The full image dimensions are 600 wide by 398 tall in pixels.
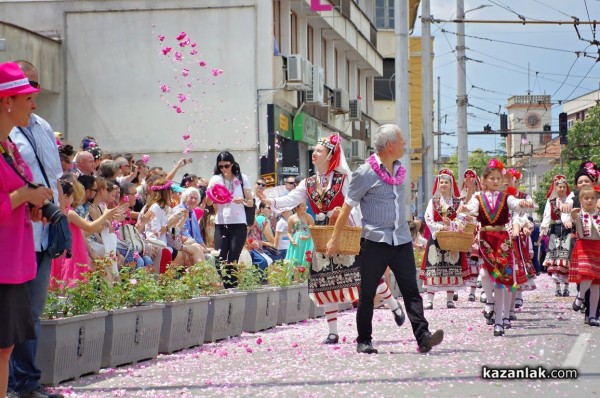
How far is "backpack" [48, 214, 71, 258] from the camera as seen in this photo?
790cm

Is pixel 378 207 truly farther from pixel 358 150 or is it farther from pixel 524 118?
pixel 524 118

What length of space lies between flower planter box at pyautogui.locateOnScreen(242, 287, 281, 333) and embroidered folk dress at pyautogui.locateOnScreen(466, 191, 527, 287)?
2.74 metres

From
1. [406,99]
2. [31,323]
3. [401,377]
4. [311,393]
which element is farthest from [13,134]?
[406,99]

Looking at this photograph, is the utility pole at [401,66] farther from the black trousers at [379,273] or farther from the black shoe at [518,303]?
the black trousers at [379,273]

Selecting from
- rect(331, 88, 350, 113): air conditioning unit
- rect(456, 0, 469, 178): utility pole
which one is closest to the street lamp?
rect(456, 0, 469, 178): utility pole

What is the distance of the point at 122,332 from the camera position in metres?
11.2

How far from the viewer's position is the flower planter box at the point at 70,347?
9.70m

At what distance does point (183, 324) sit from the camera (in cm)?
1276

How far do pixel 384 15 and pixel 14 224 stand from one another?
53.8 metres

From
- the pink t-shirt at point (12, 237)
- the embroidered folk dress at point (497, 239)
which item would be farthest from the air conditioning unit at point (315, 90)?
the pink t-shirt at point (12, 237)

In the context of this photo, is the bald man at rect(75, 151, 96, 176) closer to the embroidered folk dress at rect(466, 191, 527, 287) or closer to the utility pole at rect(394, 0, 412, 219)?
the embroidered folk dress at rect(466, 191, 527, 287)

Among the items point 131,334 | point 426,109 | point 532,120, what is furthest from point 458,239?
point 532,120

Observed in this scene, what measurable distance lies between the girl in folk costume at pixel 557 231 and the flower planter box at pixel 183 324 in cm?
899

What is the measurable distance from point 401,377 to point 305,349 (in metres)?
2.75
